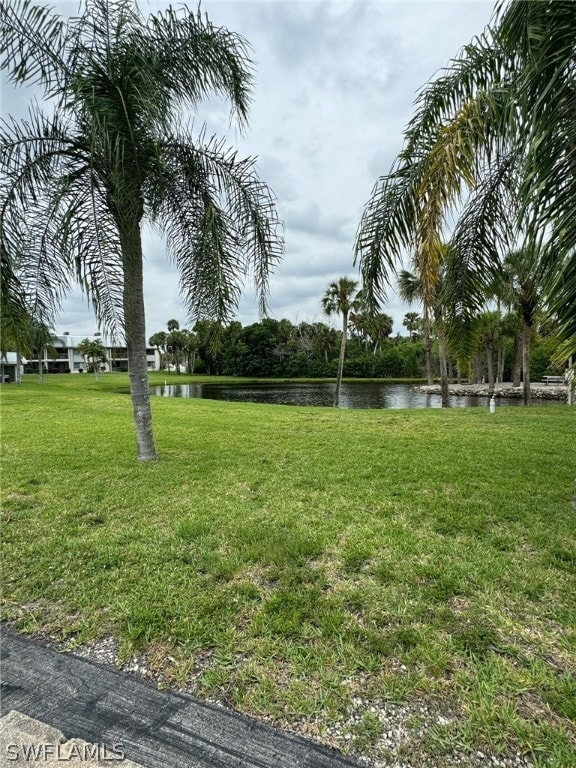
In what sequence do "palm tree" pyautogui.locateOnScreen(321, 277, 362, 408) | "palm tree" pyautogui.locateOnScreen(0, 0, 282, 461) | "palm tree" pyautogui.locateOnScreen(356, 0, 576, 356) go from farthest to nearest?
"palm tree" pyautogui.locateOnScreen(321, 277, 362, 408)
"palm tree" pyautogui.locateOnScreen(0, 0, 282, 461)
"palm tree" pyautogui.locateOnScreen(356, 0, 576, 356)

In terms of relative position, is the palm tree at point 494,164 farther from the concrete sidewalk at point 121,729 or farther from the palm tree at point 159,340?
the palm tree at point 159,340

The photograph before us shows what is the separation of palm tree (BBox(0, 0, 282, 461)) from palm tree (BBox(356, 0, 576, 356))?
1655 millimetres

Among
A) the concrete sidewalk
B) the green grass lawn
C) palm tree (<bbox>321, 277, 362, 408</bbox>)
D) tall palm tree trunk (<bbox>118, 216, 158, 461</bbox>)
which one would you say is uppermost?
palm tree (<bbox>321, 277, 362, 408</bbox>)

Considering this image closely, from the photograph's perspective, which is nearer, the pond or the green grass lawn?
the green grass lawn

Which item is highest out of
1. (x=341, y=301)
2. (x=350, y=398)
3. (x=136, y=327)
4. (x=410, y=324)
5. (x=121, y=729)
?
(x=410, y=324)

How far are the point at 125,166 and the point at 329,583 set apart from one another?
179 inches

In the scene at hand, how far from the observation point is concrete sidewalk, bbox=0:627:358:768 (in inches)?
59.6

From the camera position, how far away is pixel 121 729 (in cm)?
164

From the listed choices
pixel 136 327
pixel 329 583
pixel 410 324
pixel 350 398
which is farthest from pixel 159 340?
pixel 329 583

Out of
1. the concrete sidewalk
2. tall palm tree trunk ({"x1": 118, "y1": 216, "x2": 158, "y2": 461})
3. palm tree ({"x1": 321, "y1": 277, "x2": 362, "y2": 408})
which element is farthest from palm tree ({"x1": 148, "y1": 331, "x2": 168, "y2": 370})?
the concrete sidewalk

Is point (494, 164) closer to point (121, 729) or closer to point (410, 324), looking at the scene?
point (121, 729)

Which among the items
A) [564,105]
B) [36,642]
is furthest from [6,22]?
[36,642]

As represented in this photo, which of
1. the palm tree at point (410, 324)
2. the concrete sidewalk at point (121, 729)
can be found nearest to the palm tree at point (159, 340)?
the palm tree at point (410, 324)

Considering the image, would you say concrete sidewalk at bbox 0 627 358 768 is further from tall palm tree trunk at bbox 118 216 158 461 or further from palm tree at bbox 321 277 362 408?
palm tree at bbox 321 277 362 408
